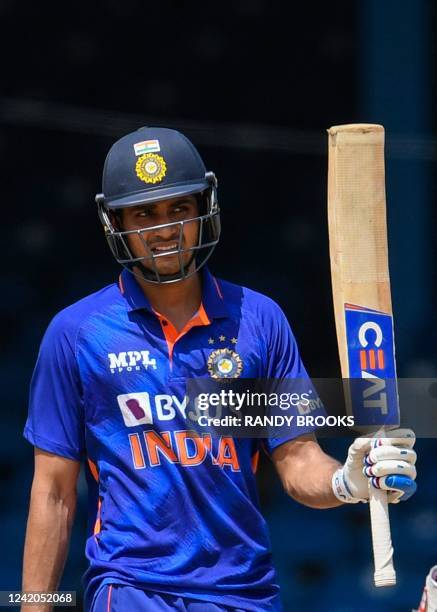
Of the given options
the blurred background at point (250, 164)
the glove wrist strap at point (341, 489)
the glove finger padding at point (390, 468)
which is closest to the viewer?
the glove finger padding at point (390, 468)

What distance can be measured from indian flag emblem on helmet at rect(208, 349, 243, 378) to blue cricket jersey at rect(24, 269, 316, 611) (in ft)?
0.03

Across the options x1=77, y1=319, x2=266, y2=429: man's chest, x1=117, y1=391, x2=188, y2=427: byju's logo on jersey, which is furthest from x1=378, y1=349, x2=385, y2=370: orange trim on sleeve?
x1=117, y1=391, x2=188, y2=427: byju's logo on jersey

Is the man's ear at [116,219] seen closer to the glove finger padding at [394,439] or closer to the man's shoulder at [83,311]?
the man's shoulder at [83,311]

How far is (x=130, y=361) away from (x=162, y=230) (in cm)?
27

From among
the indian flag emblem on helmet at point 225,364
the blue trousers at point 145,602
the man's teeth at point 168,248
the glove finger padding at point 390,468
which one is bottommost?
the blue trousers at point 145,602

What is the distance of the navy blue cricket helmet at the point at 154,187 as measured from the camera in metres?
2.82

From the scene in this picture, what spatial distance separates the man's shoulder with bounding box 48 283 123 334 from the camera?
2840mm

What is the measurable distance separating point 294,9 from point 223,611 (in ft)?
8.41

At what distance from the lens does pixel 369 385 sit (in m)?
2.71

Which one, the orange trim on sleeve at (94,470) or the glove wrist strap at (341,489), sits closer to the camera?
the glove wrist strap at (341,489)

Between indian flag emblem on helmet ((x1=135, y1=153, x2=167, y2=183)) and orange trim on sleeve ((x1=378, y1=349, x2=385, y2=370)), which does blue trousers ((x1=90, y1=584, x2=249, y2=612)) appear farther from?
indian flag emblem on helmet ((x1=135, y1=153, x2=167, y2=183))

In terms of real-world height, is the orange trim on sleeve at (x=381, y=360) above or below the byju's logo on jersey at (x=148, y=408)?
above

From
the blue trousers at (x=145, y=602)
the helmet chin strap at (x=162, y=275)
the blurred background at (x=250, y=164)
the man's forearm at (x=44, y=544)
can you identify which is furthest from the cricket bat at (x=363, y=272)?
the blurred background at (x=250, y=164)

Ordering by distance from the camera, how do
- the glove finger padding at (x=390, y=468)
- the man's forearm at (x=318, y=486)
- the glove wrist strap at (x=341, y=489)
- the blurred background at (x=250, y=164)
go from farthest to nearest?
1. the blurred background at (x=250, y=164)
2. the man's forearm at (x=318, y=486)
3. the glove wrist strap at (x=341, y=489)
4. the glove finger padding at (x=390, y=468)
